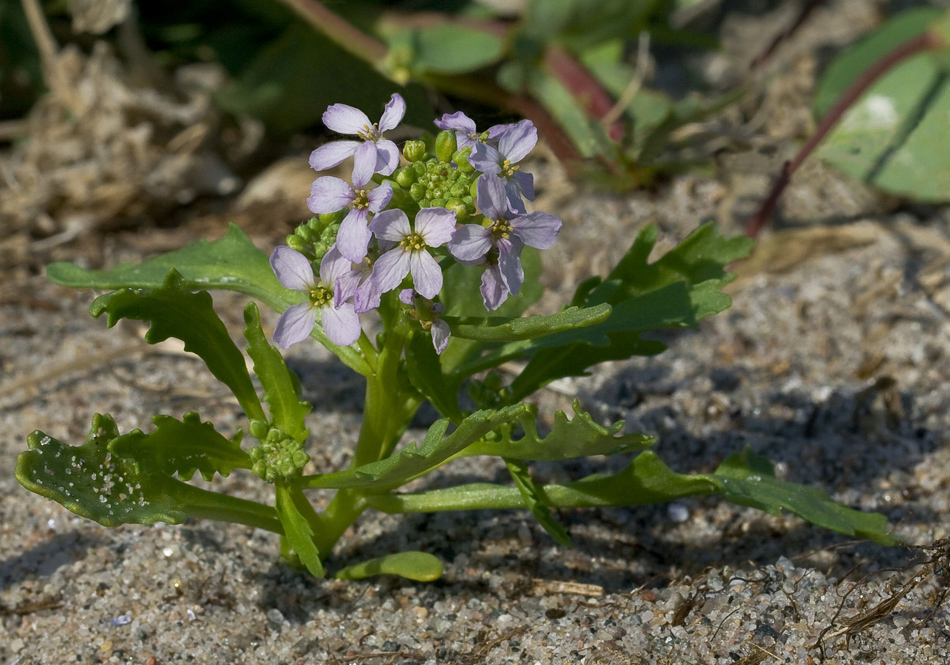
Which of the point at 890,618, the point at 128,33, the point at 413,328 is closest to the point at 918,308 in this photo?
the point at 890,618

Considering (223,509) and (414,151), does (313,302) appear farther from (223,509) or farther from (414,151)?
(223,509)

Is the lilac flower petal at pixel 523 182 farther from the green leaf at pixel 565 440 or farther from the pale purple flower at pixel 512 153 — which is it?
the green leaf at pixel 565 440

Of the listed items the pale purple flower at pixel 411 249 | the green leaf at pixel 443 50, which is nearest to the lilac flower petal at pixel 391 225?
the pale purple flower at pixel 411 249

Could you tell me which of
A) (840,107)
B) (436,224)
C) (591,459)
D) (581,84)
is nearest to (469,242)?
(436,224)

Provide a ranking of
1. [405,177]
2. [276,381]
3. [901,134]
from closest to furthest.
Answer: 1. [405,177]
2. [276,381]
3. [901,134]

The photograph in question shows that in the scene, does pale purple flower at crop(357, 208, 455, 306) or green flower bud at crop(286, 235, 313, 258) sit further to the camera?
green flower bud at crop(286, 235, 313, 258)

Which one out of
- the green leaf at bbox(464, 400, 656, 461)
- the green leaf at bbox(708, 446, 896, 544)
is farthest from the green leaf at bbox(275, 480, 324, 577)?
the green leaf at bbox(708, 446, 896, 544)

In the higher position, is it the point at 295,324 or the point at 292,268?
the point at 292,268

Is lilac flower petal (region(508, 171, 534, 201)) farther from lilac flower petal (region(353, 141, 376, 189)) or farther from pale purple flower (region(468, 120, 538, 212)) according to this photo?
lilac flower petal (region(353, 141, 376, 189))
